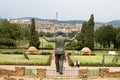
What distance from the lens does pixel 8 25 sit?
2975 inches

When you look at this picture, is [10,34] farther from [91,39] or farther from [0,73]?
[0,73]

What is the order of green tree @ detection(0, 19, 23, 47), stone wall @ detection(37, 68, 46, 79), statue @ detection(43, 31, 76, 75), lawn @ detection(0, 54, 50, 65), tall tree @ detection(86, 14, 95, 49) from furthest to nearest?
green tree @ detection(0, 19, 23, 47)
tall tree @ detection(86, 14, 95, 49)
lawn @ detection(0, 54, 50, 65)
statue @ detection(43, 31, 76, 75)
stone wall @ detection(37, 68, 46, 79)

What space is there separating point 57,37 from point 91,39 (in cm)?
4198

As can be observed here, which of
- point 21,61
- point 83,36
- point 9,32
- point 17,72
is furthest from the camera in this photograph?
point 9,32

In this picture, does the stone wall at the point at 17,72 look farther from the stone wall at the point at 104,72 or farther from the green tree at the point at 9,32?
the green tree at the point at 9,32

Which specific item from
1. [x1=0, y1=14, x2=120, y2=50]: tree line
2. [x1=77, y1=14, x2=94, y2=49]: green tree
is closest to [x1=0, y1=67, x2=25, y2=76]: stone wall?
[x1=0, y1=14, x2=120, y2=50]: tree line

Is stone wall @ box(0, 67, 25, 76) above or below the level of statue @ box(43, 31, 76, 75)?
below

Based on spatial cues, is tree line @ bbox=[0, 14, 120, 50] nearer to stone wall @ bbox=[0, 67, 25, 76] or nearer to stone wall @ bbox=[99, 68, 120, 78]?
stone wall @ bbox=[99, 68, 120, 78]

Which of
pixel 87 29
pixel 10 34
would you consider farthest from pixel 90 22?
pixel 10 34

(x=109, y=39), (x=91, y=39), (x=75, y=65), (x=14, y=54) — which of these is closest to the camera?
(x=75, y=65)

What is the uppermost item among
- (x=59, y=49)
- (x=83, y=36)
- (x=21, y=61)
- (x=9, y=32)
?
(x=59, y=49)

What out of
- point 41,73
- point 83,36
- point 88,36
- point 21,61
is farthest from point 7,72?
point 83,36

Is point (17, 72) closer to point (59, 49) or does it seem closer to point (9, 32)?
point (59, 49)

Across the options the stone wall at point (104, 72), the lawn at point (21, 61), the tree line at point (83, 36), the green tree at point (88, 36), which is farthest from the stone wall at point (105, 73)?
the green tree at point (88, 36)
